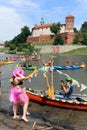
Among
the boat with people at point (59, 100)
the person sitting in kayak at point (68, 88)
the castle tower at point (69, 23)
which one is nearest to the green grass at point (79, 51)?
the castle tower at point (69, 23)

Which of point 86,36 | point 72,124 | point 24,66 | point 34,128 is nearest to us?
point 34,128

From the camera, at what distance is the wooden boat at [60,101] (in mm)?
23556

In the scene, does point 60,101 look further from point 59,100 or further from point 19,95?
point 19,95

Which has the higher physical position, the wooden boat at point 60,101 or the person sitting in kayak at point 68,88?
the person sitting in kayak at point 68,88

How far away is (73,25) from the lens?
190 meters

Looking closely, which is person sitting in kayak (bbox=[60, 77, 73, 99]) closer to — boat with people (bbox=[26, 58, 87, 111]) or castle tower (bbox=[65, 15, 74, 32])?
boat with people (bbox=[26, 58, 87, 111])

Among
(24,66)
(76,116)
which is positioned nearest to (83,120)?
(76,116)

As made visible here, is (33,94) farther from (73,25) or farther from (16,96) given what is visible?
(73,25)

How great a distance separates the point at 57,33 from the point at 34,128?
175488 millimetres

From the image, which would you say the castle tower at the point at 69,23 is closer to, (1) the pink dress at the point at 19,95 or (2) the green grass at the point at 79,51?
(2) the green grass at the point at 79,51

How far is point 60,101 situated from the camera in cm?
2458

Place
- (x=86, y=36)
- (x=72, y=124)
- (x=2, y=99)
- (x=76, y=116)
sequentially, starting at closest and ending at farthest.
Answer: (x=72, y=124)
(x=76, y=116)
(x=2, y=99)
(x=86, y=36)

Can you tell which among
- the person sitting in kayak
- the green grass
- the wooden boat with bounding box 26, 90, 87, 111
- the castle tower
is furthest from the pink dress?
the castle tower

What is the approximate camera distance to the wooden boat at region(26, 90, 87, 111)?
23556mm
